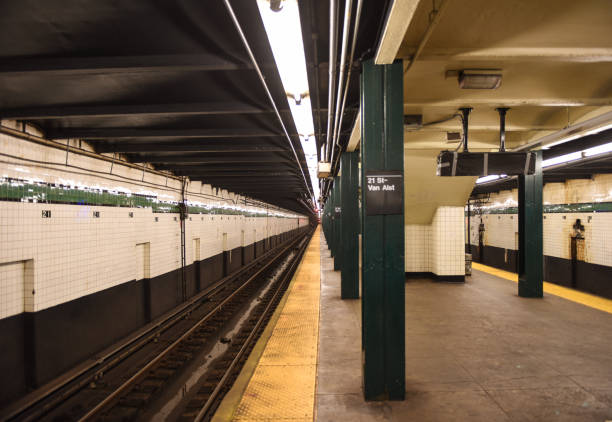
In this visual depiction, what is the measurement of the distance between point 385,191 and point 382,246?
601 mm

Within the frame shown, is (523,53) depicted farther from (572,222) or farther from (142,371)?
(572,222)

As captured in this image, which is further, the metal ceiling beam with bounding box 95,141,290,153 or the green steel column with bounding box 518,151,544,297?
the green steel column with bounding box 518,151,544,297

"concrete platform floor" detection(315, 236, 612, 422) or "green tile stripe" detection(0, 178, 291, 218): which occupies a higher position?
"green tile stripe" detection(0, 178, 291, 218)

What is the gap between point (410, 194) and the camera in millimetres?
9109

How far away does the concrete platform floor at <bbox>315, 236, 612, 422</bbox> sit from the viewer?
3.09m

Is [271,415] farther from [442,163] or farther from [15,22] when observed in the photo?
[15,22]

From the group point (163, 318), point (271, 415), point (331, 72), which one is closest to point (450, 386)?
point (271, 415)

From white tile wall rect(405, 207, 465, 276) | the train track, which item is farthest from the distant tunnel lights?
the train track

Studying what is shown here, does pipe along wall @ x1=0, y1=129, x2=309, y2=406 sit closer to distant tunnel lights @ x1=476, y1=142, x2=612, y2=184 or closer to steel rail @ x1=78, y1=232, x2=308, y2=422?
steel rail @ x1=78, y1=232, x2=308, y2=422

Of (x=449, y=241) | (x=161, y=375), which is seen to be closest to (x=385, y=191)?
(x=161, y=375)

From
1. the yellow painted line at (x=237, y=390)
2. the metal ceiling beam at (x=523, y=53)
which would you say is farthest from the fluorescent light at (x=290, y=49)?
the yellow painted line at (x=237, y=390)

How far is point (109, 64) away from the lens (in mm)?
3168

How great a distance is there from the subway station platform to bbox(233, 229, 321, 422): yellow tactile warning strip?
1cm

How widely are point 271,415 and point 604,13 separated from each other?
16.6ft
